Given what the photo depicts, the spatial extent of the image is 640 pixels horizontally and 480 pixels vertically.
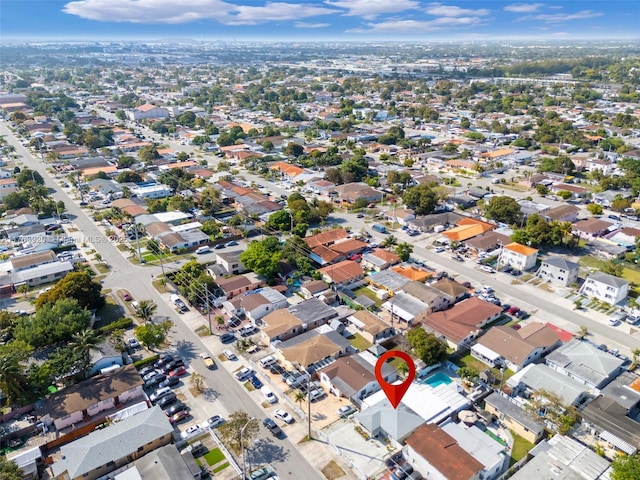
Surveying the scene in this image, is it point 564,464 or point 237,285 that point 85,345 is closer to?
point 237,285

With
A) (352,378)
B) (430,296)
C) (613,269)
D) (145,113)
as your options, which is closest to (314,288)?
(430,296)

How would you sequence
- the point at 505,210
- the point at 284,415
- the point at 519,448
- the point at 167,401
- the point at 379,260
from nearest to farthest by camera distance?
the point at 519,448 → the point at 284,415 → the point at 167,401 → the point at 379,260 → the point at 505,210

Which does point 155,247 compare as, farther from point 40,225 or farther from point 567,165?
point 567,165

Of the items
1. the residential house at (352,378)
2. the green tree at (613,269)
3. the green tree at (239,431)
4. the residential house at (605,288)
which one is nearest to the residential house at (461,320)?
the residential house at (352,378)

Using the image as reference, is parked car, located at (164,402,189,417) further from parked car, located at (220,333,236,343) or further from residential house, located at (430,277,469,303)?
residential house, located at (430,277,469,303)

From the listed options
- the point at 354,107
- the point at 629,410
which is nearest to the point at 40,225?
the point at 629,410

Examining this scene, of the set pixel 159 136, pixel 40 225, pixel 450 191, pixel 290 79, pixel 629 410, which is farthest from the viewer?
pixel 290 79
